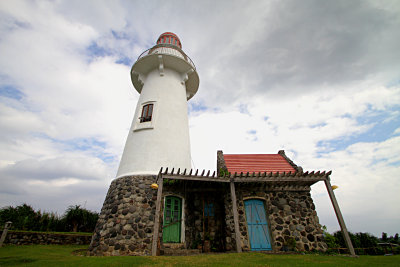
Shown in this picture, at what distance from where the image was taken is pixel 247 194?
8867 mm

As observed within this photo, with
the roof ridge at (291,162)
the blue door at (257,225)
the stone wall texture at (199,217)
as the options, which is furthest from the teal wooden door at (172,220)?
the roof ridge at (291,162)

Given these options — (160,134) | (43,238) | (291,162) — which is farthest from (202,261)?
(43,238)

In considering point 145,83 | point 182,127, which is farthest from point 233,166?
point 145,83

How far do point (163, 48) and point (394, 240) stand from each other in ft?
64.8

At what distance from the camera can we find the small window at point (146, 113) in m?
10.6

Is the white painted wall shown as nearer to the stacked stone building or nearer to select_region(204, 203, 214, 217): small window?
the stacked stone building

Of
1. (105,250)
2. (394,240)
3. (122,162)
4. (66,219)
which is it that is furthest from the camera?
(66,219)

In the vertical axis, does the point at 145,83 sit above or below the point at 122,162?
above

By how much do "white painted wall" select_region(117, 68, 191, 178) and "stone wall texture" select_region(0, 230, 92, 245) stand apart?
228 inches

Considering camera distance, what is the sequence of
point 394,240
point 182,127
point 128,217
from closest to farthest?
point 128,217
point 182,127
point 394,240

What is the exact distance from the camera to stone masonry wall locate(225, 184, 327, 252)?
803 cm

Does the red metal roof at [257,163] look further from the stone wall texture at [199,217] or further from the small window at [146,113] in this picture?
the small window at [146,113]

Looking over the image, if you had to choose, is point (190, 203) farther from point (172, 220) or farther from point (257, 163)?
point (257, 163)

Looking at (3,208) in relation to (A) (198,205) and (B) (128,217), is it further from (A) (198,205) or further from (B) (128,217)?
(A) (198,205)
